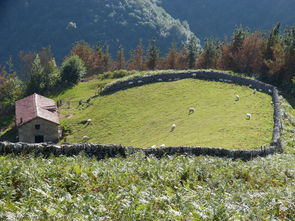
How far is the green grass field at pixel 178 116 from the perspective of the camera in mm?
42719

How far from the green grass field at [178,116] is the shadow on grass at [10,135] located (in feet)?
31.2

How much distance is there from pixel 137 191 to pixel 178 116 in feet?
136

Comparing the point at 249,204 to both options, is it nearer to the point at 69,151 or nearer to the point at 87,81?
the point at 69,151

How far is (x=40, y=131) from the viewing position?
63875 millimetres

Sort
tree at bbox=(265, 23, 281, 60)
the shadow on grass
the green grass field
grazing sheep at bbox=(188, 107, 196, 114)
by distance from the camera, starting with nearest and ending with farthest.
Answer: the green grass field → grazing sheep at bbox=(188, 107, 196, 114) → the shadow on grass → tree at bbox=(265, 23, 281, 60)

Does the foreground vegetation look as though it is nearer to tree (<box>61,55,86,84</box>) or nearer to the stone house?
the stone house

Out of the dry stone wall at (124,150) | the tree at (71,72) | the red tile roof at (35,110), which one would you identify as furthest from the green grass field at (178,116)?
the tree at (71,72)

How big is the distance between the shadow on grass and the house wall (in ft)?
16.9

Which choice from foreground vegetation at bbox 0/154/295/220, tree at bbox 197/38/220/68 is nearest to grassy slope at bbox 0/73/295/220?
foreground vegetation at bbox 0/154/295/220

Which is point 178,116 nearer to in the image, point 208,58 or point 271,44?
point 271,44

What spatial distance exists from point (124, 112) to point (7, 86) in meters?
50.1

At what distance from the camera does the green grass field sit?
42719 millimetres

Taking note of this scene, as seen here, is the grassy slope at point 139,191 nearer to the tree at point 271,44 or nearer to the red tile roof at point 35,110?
the red tile roof at point 35,110

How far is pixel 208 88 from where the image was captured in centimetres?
7006
